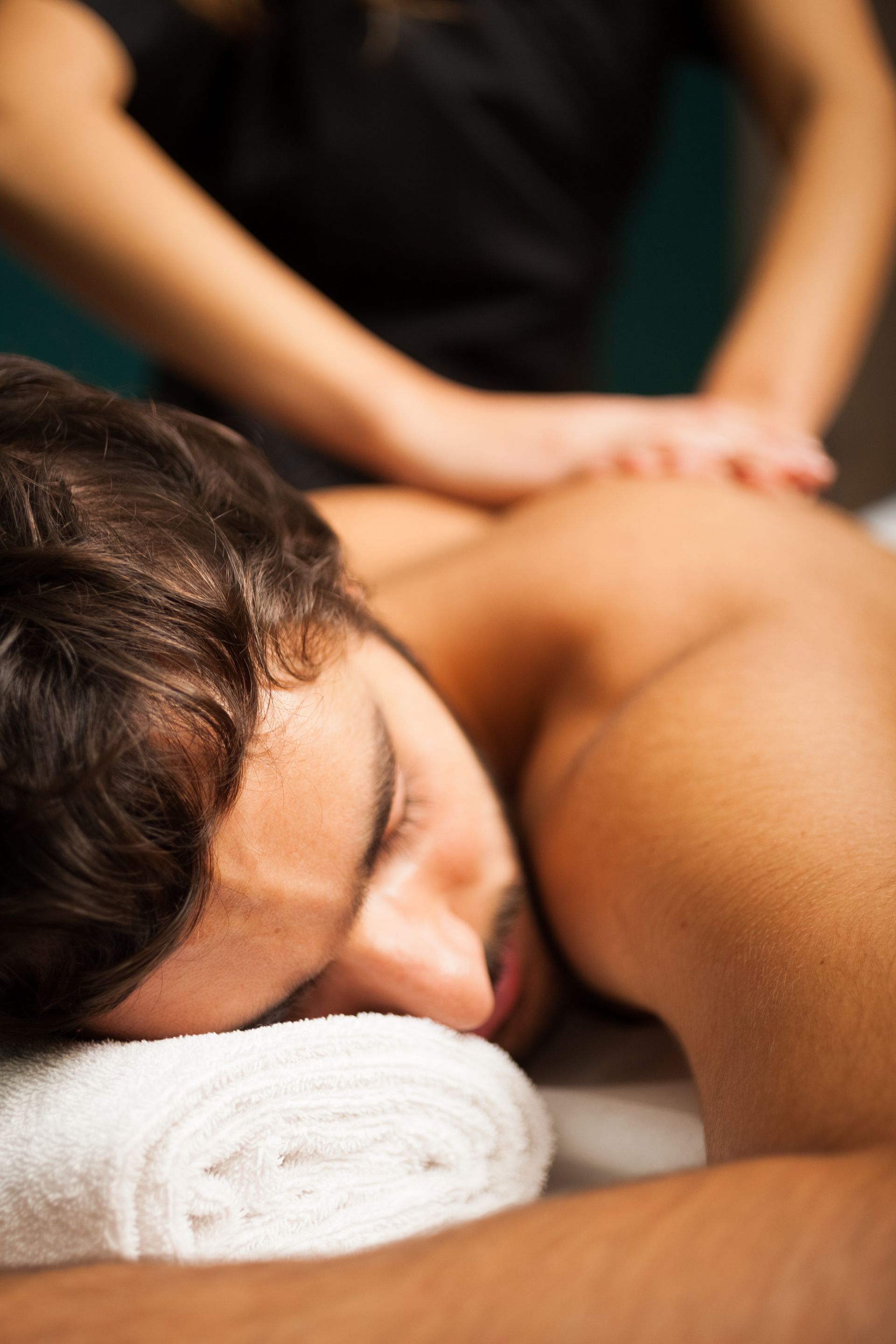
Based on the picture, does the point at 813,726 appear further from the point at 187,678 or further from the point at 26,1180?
the point at 26,1180

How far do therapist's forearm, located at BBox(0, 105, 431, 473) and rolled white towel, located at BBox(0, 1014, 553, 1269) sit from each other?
670mm

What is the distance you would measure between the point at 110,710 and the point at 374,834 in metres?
0.17

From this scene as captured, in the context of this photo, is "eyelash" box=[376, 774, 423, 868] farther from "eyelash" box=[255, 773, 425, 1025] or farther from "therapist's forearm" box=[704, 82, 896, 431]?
"therapist's forearm" box=[704, 82, 896, 431]

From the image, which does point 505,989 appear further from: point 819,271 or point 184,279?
point 819,271

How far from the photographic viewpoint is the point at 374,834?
0.59m

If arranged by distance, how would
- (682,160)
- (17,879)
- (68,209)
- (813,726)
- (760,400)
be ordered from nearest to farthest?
(17,879), (813,726), (68,209), (760,400), (682,160)

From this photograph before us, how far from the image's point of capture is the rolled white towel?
1.57 ft

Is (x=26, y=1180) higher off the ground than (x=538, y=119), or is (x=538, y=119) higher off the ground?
(x=538, y=119)

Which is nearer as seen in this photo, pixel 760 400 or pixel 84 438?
pixel 84 438

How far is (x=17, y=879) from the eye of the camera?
479 mm

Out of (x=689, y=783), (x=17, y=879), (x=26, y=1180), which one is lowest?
(x=26, y=1180)

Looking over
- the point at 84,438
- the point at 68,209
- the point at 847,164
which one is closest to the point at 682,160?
the point at 847,164

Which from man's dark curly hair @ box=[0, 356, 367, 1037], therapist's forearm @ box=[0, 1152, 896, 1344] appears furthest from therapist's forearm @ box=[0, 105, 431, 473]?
A: therapist's forearm @ box=[0, 1152, 896, 1344]

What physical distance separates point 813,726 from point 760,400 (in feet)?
2.01
